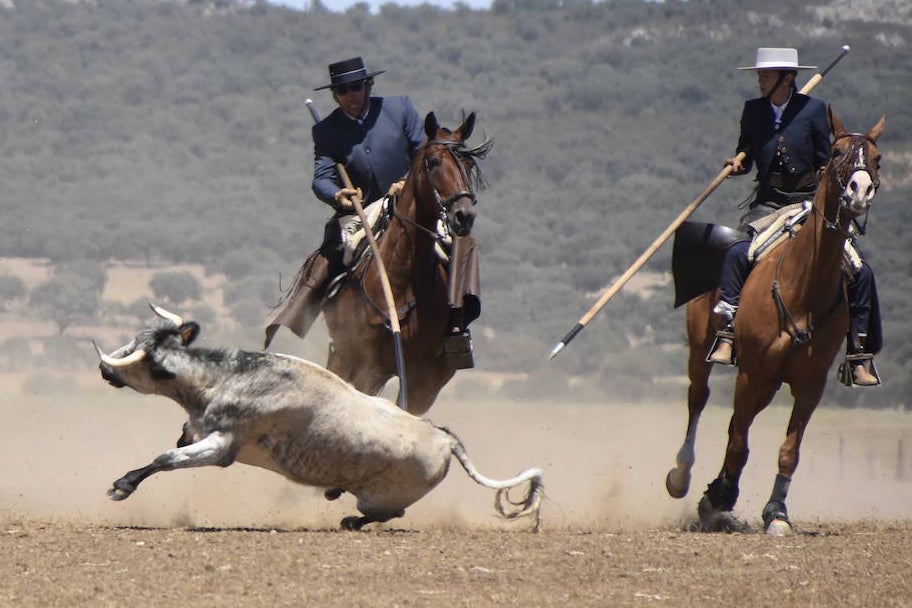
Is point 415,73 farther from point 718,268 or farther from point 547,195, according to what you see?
point 718,268

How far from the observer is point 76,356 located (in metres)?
35.7

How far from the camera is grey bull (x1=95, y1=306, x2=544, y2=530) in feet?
31.0

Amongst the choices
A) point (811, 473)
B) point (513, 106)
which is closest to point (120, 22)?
point (513, 106)

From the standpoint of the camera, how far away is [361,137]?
1183 cm

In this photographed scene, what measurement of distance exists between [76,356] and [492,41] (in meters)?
39.2

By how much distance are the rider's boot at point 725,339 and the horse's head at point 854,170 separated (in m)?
1.19

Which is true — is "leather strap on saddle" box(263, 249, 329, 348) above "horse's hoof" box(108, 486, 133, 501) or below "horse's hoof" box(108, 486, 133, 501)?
above

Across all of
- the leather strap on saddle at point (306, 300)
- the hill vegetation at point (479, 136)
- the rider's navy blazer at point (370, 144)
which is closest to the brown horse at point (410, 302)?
the leather strap on saddle at point (306, 300)

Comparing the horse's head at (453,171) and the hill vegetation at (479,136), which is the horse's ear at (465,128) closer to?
the horse's head at (453,171)

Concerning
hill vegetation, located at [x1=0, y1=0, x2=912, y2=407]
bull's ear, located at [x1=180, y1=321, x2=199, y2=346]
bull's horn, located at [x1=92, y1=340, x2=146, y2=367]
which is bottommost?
hill vegetation, located at [x1=0, y1=0, x2=912, y2=407]

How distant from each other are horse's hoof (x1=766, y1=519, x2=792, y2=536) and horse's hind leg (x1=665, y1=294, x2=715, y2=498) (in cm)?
156

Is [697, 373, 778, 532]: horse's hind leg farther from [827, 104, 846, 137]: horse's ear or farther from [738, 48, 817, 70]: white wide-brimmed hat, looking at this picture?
[738, 48, 817, 70]: white wide-brimmed hat

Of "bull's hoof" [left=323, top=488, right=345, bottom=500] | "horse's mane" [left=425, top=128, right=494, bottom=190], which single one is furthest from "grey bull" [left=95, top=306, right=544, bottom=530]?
"horse's mane" [left=425, top=128, right=494, bottom=190]

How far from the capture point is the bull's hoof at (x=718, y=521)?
11.4m
